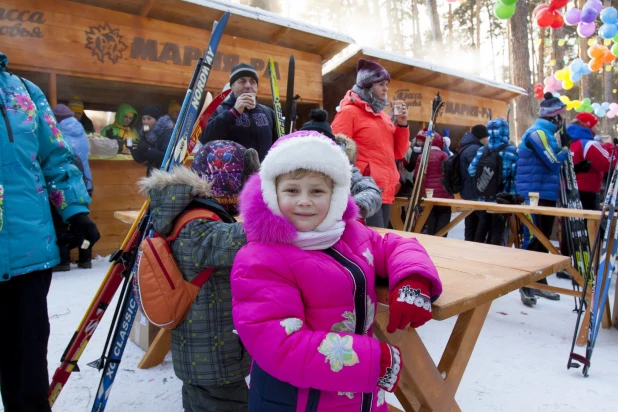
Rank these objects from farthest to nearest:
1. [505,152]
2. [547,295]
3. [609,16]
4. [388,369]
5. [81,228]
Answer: [609,16] < [505,152] < [547,295] < [81,228] < [388,369]

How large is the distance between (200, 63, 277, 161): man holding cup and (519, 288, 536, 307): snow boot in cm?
300

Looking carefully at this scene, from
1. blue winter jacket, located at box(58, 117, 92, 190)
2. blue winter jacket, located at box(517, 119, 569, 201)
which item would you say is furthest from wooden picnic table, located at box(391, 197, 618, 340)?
blue winter jacket, located at box(58, 117, 92, 190)

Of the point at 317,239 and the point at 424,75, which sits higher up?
the point at 424,75

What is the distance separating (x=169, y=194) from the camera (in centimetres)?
173

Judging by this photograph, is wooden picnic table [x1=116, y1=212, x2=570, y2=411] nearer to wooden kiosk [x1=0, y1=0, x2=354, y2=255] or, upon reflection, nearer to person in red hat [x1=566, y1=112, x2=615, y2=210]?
person in red hat [x1=566, y1=112, x2=615, y2=210]

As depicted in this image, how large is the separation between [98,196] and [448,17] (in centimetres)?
2529

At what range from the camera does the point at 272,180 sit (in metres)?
1.39

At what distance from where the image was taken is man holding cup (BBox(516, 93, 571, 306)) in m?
4.63

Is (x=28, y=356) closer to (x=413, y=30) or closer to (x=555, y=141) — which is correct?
(x=555, y=141)

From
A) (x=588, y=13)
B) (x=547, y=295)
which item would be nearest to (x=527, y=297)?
(x=547, y=295)

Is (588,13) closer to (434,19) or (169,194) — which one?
(434,19)

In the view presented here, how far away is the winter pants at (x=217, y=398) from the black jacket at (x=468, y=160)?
466cm

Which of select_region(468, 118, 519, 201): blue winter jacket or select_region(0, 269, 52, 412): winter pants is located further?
select_region(468, 118, 519, 201): blue winter jacket

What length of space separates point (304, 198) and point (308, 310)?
34cm
